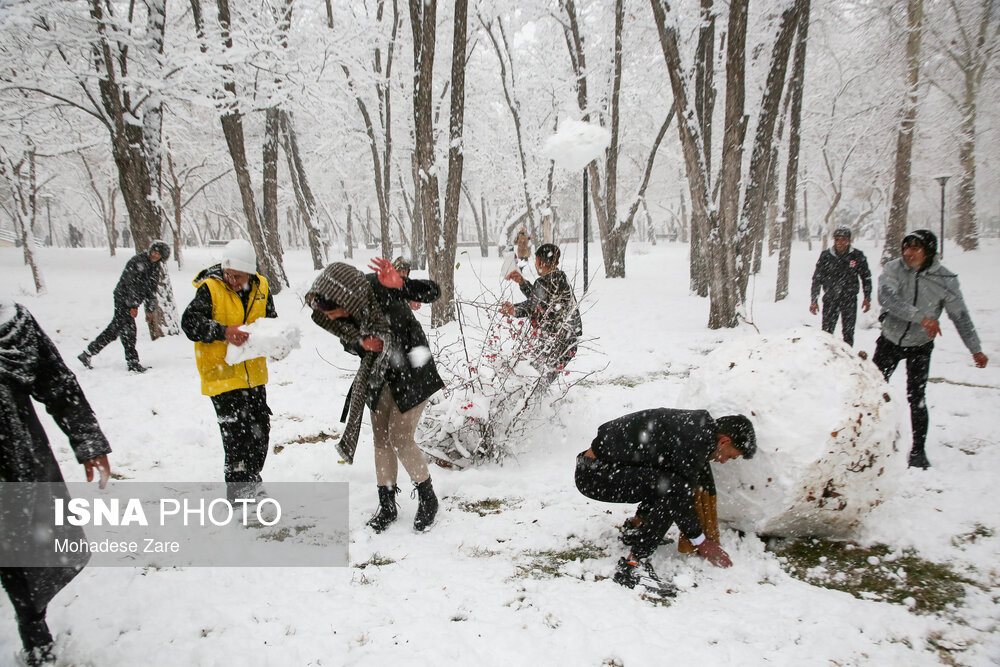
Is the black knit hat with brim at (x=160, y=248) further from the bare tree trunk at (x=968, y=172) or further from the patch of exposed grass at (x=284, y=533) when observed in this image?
the bare tree trunk at (x=968, y=172)

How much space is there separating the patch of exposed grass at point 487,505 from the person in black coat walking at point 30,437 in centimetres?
215

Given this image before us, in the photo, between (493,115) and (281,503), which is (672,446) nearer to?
(281,503)

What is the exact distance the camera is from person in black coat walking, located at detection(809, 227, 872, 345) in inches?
252

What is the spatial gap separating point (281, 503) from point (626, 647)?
266 cm

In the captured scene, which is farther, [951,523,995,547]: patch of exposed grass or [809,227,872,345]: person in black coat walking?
[809,227,872,345]: person in black coat walking

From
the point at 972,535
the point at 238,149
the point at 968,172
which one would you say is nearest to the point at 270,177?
the point at 238,149

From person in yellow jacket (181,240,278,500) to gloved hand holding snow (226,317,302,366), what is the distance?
0.15 ft

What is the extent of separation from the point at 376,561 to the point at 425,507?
469mm

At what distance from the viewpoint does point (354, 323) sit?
3.14 metres

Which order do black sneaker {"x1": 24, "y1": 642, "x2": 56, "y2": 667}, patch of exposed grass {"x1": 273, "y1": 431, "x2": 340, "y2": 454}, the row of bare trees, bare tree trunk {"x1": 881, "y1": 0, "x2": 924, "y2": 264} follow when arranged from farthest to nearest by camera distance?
1. bare tree trunk {"x1": 881, "y1": 0, "x2": 924, "y2": 264}
2. the row of bare trees
3. patch of exposed grass {"x1": 273, "y1": 431, "x2": 340, "y2": 454}
4. black sneaker {"x1": 24, "y1": 642, "x2": 56, "y2": 667}

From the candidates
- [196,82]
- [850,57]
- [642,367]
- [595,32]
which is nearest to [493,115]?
[595,32]

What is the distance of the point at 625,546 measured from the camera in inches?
121

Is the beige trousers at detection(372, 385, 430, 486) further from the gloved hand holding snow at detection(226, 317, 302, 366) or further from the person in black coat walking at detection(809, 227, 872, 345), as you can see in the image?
the person in black coat walking at detection(809, 227, 872, 345)

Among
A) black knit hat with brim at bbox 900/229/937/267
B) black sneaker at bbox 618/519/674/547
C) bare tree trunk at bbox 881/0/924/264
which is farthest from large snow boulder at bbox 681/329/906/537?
bare tree trunk at bbox 881/0/924/264
